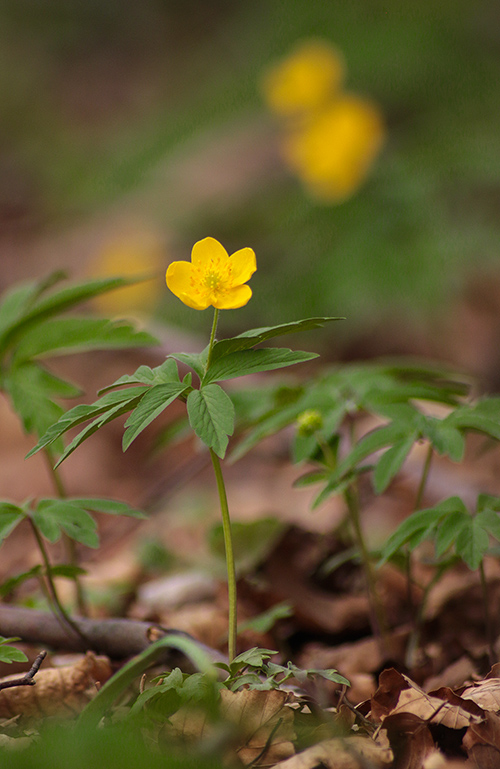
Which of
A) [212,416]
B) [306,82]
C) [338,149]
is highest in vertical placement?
[306,82]

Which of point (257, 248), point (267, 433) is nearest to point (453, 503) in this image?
point (267, 433)

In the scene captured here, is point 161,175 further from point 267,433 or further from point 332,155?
point 267,433

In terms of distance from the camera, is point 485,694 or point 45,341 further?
point 45,341

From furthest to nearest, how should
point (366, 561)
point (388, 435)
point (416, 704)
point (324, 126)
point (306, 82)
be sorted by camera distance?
point (306, 82) → point (324, 126) → point (366, 561) → point (388, 435) → point (416, 704)

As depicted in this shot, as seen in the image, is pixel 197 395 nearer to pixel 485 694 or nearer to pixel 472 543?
pixel 472 543

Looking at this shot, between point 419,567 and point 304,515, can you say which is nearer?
point 419,567

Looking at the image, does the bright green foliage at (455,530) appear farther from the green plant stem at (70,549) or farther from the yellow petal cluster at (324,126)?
the yellow petal cluster at (324,126)

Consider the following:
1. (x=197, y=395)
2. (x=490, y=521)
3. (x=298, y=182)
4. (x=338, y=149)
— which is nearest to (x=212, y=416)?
(x=197, y=395)

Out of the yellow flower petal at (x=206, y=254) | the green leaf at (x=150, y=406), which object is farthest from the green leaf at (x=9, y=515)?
the yellow flower petal at (x=206, y=254)
